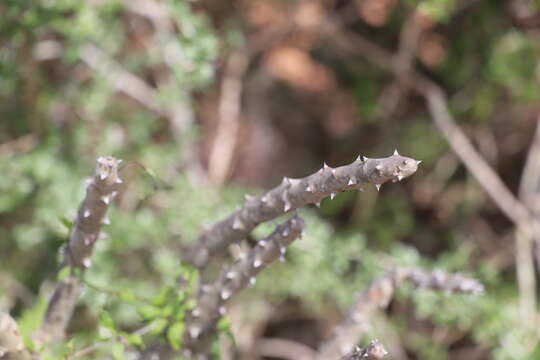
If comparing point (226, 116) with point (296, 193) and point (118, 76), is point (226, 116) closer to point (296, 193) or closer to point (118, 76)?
point (118, 76)

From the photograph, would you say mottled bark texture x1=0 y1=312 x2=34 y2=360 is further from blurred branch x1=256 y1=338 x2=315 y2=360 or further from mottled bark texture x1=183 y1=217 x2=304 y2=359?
blurred branch x1=256 y1=338 x2=315 y2=360

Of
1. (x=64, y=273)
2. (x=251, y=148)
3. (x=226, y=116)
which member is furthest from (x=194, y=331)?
(x=251, y=148)

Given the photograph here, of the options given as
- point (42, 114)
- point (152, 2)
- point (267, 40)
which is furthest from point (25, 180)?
point (267, 40)

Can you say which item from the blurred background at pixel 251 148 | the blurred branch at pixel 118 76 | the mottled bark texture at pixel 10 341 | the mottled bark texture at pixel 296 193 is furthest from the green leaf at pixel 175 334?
the blurred branch at pixel 118 76

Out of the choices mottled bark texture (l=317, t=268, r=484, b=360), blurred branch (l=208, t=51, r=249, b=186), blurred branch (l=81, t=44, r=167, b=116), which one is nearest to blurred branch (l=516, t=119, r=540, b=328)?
mottled bark texture (l=317, t=268, r=484, b=360)

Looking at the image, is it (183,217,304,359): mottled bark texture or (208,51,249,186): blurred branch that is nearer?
(183,217,304,359): mottled bark texture

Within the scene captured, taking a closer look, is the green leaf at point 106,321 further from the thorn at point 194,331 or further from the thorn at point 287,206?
the thorn at point 287,206
